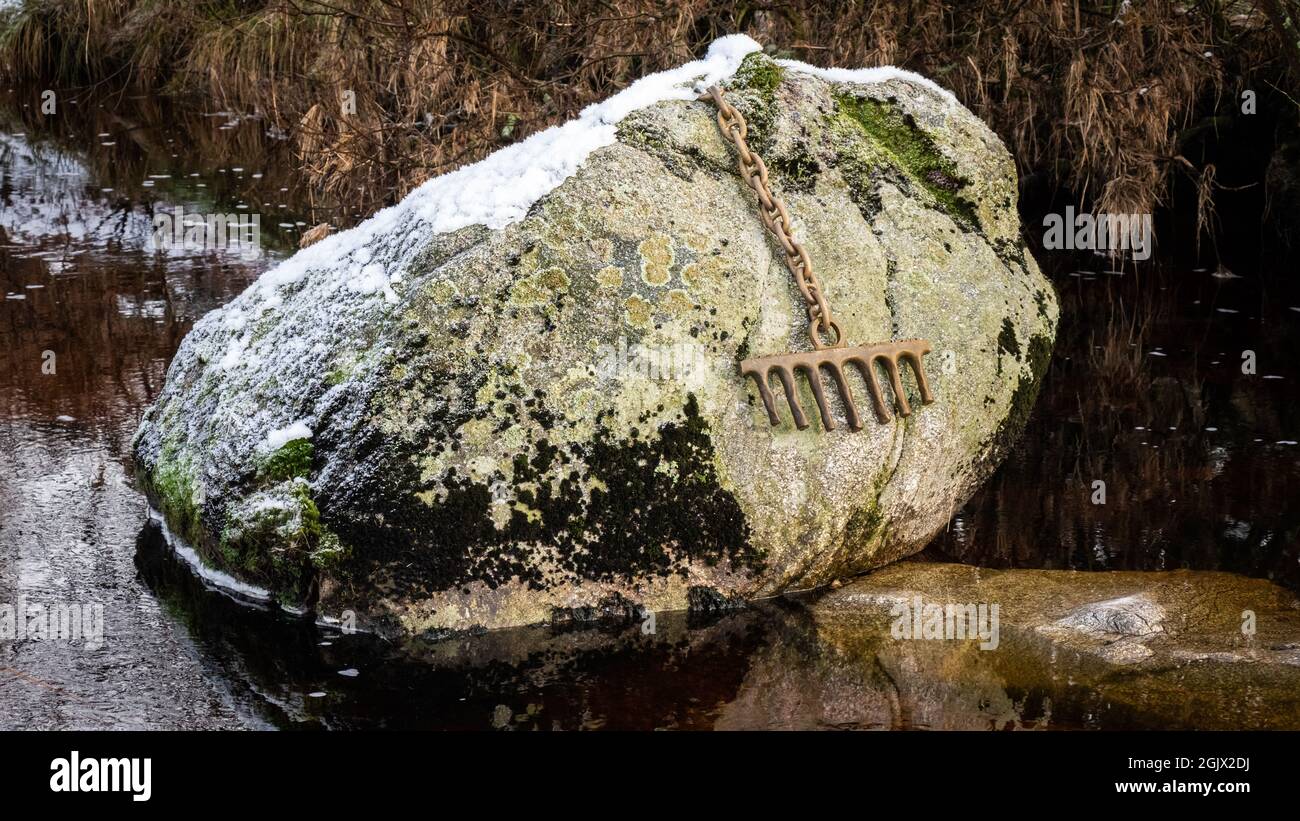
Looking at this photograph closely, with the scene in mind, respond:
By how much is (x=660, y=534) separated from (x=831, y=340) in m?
0.85

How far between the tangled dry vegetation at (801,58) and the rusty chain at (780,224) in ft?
10.1

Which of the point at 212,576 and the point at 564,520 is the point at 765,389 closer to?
the point at 564,520

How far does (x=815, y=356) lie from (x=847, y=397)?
16 cm

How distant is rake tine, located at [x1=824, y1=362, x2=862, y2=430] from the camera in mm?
4258

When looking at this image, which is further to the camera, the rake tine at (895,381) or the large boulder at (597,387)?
the rake tine at (895,381)

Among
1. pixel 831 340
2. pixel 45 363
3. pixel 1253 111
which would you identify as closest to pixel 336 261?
pixel 831 340

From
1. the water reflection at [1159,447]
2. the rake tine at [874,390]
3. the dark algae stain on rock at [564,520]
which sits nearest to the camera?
the dark algae stain on rock at [564,520]

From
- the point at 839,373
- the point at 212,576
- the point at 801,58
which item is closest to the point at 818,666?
the point at 839,373

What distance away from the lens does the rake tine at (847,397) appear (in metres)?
4.26

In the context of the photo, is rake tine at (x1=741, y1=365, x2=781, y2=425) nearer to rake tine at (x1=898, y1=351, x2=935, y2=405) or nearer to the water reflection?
rake tine at (x1=898, y1=351, x2=935, y2=405)

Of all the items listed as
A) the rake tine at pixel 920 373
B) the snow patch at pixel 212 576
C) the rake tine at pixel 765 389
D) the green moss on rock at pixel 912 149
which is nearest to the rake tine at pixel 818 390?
the rake tine at pixel 765 389

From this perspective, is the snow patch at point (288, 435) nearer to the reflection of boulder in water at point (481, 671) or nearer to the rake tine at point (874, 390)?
the reflection of boulder in water at point (481, 671)

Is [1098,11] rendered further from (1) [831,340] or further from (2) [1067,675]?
(2) [1067,675]

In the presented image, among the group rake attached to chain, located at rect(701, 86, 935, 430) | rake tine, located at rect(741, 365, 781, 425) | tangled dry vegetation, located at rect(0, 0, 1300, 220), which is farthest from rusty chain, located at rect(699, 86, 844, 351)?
tangled dry vegetation, located at rect(0, 0, 1300, 220)
